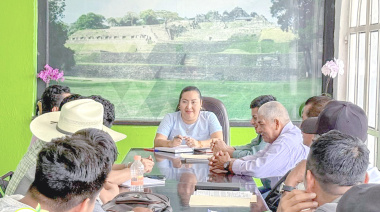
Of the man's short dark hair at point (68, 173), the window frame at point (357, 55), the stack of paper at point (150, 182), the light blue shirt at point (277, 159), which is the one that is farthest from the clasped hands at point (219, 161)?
the man's short dark hair at point (68, 173)

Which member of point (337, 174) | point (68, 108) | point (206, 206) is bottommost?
point (206, 206)

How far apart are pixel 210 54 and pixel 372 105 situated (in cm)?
210

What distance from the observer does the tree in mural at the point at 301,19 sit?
20.6 feet

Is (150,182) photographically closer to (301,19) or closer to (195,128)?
(195,128)

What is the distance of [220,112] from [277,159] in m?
1.95

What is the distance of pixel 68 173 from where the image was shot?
1.65 meters

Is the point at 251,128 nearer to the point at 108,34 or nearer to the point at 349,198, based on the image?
the point at 108,34

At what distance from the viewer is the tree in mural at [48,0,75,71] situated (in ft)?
20.9

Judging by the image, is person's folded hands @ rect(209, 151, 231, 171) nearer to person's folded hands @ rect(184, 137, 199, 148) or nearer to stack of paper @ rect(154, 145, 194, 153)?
stack of paper @ rect(154, 145, 194, 153)

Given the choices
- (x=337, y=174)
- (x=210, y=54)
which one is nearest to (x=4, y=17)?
(x=210, y=54)

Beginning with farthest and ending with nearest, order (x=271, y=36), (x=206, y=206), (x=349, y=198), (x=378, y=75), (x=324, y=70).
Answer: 1. (x=271, y=36)
2. (x=324, y=70)
3. (x=378, y=75)
4. (x=206, y=206)
5. (x=349, y=198)

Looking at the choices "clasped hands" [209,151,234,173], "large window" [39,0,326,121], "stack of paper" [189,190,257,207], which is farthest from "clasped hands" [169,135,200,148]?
"stack of paper" [189,190,257,207]

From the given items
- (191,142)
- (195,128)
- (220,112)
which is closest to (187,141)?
(191,142)

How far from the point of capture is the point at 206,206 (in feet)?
9.29
